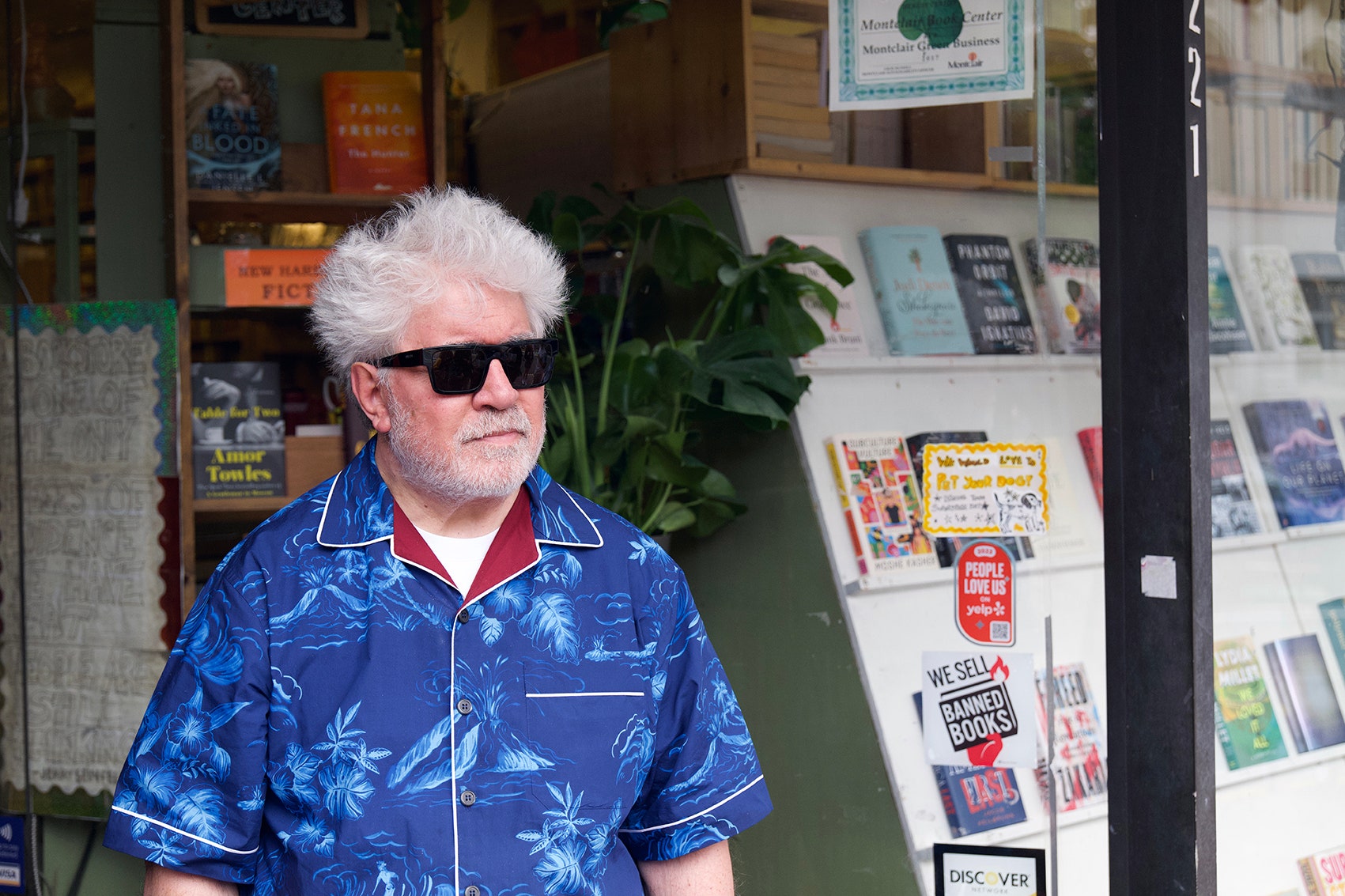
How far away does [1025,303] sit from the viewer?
2559mm

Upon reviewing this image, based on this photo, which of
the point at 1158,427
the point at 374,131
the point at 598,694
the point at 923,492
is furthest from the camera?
the point at 374,131

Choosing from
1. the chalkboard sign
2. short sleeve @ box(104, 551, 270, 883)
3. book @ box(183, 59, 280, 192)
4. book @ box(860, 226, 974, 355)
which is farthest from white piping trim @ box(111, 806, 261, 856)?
the chalkboard sign

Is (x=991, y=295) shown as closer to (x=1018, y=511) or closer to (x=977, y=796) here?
(x=1018, y=511)

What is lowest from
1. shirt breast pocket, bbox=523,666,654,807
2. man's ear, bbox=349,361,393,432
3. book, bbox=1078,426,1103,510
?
shirt breast pocket, bbox=523,666,654,807

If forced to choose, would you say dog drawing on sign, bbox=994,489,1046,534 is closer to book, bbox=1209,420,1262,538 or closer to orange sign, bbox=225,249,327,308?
book, bbox=1209,420,1262,538

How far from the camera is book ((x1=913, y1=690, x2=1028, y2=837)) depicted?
237 centimetres

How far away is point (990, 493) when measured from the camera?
2359 mm

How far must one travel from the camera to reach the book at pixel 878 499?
8.91 ft

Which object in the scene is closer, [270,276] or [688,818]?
[688,818]

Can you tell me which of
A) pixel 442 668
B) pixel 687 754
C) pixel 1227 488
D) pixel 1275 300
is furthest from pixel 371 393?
pixel 1275 300

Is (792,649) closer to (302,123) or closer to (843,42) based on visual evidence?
(843,42)

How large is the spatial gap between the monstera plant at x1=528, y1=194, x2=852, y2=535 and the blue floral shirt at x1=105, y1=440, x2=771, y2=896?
1.18 meters

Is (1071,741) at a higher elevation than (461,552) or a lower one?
lower

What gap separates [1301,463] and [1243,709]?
427 mm
